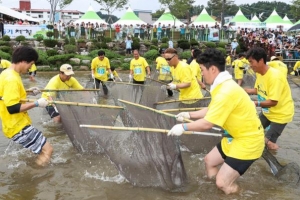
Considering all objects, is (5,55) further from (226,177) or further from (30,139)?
(226,177)

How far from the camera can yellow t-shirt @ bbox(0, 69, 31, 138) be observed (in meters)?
4.81

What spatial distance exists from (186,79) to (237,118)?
317cm

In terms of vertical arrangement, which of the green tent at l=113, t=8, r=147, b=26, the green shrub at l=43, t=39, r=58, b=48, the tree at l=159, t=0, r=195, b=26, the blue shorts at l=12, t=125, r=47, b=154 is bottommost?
the blue shorts at l=12, t=125, r=47, b=154

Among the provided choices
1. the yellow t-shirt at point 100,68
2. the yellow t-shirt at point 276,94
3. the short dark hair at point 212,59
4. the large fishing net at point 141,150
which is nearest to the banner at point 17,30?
the yellow t-shirt at point 100,68

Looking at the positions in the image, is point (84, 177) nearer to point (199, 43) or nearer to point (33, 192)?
point (33, 192)

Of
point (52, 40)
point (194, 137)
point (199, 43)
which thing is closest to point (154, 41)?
point (199, 43)

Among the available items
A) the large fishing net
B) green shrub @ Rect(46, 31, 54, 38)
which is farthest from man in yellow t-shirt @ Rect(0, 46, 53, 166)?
green shrub @ Rect(46, 31, 54, 38)

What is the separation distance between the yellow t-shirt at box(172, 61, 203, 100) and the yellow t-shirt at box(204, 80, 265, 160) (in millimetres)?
2943

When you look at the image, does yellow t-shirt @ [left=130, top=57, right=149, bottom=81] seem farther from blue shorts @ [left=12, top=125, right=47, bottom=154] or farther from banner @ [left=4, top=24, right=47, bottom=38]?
banner @ [left=4, top=24, right=47, bottom=38]

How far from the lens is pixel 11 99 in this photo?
4.79 m

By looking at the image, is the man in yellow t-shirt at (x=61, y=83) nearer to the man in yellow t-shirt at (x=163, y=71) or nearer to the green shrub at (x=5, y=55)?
the man in yellow t-shirt at (x=163, y=71)

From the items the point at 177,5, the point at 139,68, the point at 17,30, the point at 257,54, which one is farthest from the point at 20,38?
the point at 177,5

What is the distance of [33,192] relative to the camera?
503cm

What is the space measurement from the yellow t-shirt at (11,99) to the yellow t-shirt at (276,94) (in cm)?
354
